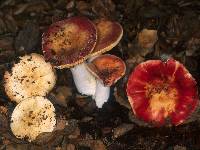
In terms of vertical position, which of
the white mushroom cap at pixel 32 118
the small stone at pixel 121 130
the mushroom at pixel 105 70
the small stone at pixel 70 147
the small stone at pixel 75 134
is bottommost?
the small stone at pixel 70 147

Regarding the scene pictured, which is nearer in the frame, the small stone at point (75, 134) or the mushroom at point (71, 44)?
the mushroom at point (71, 44)

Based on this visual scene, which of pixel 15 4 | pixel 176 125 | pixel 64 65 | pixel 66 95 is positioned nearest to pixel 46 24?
pixel 15 4

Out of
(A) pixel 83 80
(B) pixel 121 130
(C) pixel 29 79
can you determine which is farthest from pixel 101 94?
(C) pixel 29 79

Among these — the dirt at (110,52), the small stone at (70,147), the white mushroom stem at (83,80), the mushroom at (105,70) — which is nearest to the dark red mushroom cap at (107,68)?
the mushroom at (105,70)

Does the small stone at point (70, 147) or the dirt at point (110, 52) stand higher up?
the dirt at point (110, 52)

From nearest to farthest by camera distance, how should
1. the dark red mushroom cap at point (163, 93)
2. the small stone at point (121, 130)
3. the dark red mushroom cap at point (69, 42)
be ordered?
the dark red mushroom cap at point (69, 42) → the dark red mushroom cap at point (163, 93) → the small stone at point (121, 130)

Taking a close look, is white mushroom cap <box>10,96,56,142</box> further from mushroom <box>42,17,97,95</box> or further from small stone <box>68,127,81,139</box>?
mushroom <box>42,17,97,95</box>

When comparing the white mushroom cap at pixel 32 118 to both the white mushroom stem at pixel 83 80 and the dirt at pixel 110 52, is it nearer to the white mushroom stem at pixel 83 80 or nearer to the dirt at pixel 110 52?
the dirt at pixel 110 52

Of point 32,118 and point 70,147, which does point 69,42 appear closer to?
point 32,118
